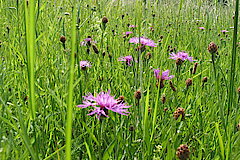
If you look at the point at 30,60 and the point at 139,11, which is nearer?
the point at 30,60

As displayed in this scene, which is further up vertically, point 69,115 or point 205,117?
point 69,115

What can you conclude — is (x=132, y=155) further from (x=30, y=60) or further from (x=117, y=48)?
(x=117, y=48)

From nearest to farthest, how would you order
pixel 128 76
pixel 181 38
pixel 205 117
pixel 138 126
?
pixel 138 126 < pixel 205 117 < pixel 128 76 < pixel 181 38

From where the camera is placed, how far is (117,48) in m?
1.66

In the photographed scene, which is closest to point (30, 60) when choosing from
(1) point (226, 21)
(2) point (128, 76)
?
(2) point (128, 76)

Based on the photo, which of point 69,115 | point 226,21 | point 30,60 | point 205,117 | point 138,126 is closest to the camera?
point 69,115

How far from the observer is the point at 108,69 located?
47.6 inches

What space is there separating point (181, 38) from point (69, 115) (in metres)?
2.22

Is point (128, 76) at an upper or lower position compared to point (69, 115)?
lower

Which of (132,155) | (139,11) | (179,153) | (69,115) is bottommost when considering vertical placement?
(132,155)

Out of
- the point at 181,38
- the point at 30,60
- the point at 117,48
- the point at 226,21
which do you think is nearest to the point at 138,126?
the point at 30,60

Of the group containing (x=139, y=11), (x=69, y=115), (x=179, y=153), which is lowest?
(x=179, y=153)

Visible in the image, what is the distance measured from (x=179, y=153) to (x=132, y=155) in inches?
8.7

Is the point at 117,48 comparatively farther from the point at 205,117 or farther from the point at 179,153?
the point at 179,153
